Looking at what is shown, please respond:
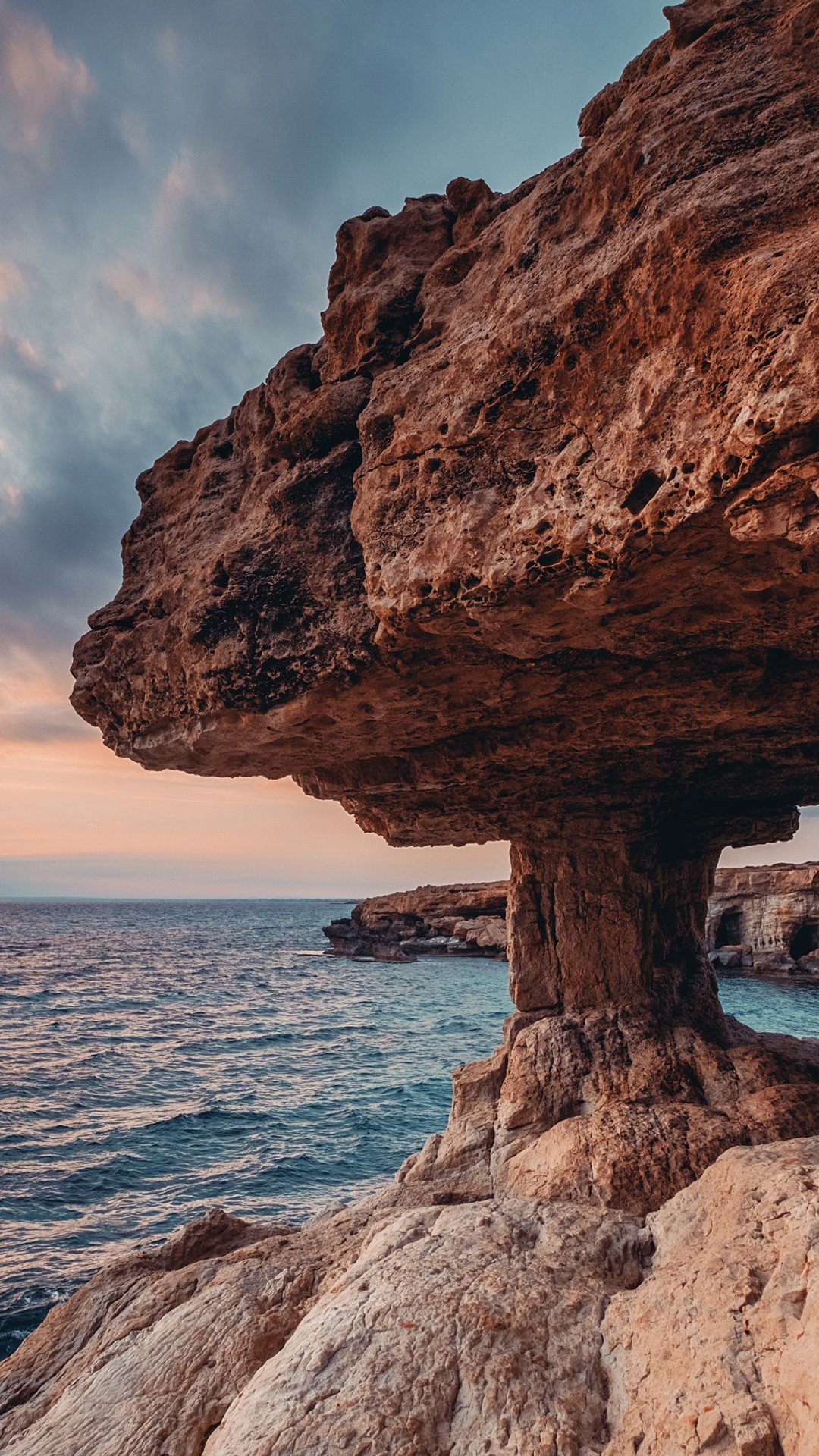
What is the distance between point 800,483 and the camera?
3471mm

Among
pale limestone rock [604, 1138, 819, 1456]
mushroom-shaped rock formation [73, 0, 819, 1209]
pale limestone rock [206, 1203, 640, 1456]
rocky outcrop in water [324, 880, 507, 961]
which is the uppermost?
mushroom-shaped rock formation [73, 0, 819, 1209]

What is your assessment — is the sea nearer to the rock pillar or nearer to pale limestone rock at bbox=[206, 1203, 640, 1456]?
the rock pillar

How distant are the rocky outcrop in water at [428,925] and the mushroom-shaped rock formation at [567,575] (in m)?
52.8

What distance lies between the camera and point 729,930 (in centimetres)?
4853

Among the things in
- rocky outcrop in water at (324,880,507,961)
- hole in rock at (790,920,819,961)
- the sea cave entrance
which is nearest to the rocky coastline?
hole in rock at (790,920,819,961)

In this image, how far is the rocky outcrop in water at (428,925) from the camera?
205ft

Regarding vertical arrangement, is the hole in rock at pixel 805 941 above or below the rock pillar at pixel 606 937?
below

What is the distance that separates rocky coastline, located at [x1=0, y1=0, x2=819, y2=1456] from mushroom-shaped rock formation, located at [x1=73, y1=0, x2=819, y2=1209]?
35 millimetres

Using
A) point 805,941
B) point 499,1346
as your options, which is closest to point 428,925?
point 805,941

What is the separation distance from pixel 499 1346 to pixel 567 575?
4.49m

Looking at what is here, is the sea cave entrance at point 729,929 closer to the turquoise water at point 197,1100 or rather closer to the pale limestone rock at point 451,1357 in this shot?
the turquoise water at point 197,1100

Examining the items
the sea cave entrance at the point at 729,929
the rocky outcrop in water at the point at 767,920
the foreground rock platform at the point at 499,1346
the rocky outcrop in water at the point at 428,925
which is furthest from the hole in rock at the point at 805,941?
the foreground rock platform at the point at 499,1346

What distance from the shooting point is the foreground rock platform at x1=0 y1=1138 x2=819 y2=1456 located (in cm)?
315

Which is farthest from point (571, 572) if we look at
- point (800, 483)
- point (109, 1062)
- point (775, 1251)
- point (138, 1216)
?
point (109, 1062)
